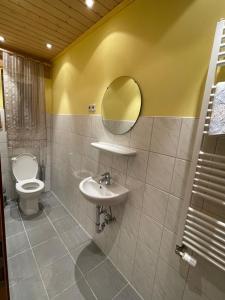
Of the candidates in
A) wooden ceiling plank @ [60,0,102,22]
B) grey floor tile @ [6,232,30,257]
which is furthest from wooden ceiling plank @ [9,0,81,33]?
grey floor tile @ [6,232,30,257]

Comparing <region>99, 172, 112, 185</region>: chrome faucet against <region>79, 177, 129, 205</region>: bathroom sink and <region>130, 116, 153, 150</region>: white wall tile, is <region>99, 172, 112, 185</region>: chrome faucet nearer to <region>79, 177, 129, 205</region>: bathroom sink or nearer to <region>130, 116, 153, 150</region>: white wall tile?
<region>79, 177, 129, 205</region>: bathroom sink

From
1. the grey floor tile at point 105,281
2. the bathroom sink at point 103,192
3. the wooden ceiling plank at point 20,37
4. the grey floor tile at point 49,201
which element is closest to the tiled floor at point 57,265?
the grey floor tile at point 105,281

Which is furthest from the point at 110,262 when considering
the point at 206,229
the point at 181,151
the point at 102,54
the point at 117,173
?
the point at 102,54

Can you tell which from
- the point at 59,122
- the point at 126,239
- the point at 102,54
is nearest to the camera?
the point at 126,239

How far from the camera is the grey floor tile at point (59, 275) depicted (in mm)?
1343

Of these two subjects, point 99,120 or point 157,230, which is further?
point 99,120

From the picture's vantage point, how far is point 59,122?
2.42 metres

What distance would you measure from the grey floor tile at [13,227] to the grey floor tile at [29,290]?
70 centimetres

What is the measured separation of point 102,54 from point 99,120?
66 centimetres

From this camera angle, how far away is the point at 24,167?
8.04 ft

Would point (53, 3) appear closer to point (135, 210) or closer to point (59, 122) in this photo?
point (59, 122)

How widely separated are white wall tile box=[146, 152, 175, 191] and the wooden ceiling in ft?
4.44

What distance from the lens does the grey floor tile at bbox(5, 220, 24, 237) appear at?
191 centimetres

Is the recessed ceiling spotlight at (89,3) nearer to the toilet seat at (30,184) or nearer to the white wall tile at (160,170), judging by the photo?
the white wall tile at (160,170)
